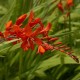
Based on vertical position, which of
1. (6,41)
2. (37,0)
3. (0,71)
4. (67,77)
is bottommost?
(67,77)

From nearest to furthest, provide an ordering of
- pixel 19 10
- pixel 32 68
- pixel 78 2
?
pixel 32 68 < pixel 19 10 < pixel 78 2

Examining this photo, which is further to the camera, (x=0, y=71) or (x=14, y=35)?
(x=0, y=71)

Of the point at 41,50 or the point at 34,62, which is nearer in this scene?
the point at 41,50

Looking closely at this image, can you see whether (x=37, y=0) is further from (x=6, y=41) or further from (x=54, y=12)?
(x=6, y=41)

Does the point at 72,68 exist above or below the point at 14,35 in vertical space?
below

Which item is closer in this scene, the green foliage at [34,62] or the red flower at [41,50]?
the red flower at [41,50]

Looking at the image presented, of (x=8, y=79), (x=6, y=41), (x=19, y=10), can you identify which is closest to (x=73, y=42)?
(x=19, y=10)

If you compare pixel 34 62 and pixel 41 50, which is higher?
pixel 41 50

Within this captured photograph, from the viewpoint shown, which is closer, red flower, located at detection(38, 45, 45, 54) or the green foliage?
red flower, located at detection(38, 45, 45, 54)

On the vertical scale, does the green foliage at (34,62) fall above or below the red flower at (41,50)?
below

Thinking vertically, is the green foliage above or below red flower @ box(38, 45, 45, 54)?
below

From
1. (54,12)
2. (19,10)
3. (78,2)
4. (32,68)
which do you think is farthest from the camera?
(78,2)
